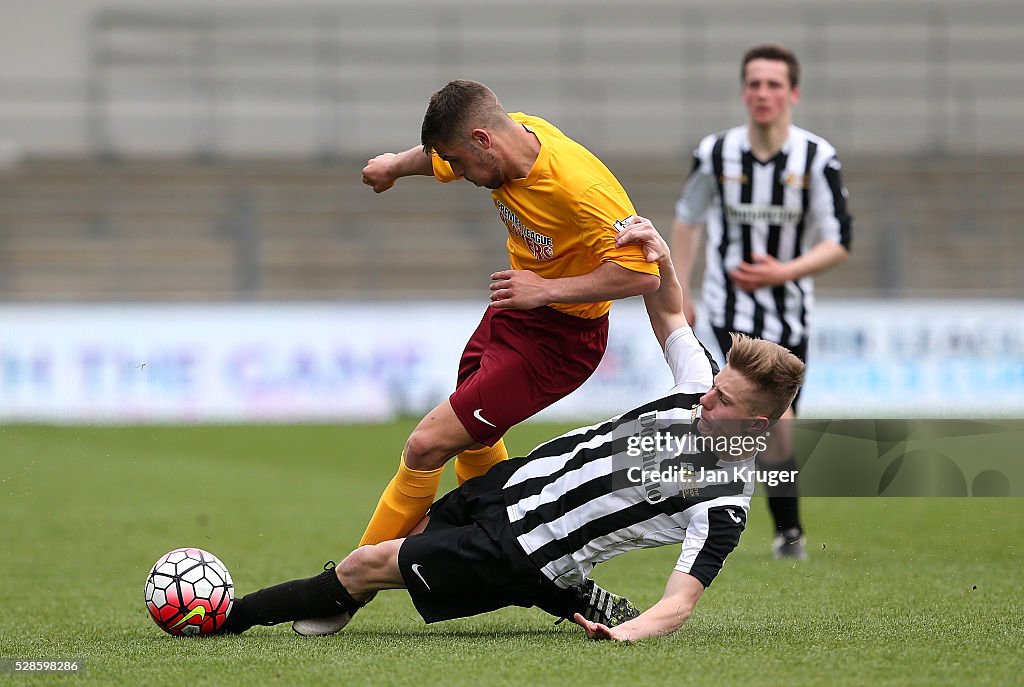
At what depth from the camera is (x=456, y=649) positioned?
367 centimetres

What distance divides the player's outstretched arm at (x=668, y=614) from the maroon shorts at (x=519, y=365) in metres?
0.87

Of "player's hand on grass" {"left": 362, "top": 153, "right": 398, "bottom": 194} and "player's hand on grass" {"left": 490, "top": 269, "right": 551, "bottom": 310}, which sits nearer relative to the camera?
"player's hand on grass" {"left": 490, "top": 269, "right": 551, "bottom": 310}

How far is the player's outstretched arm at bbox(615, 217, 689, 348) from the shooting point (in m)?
3.98

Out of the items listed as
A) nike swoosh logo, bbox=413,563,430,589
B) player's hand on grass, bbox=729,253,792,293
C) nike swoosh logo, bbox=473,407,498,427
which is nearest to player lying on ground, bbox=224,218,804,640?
nike swoosh logo, bbox=413,563,430,589

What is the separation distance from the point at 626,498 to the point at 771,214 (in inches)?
96.2

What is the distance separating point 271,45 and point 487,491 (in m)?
15.9

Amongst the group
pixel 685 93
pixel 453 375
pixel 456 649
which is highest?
pixel 685 93

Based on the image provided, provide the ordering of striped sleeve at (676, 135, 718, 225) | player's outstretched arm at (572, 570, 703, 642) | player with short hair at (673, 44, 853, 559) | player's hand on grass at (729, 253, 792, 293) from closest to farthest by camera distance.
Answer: player's outstretched arm at (572, 570, 703, 642)
player's hand on grass at (729, 253, 792, 293)
player with short hair at (673, 44, 853, 559)
striped sleeve at (676, 135, 718, 225)

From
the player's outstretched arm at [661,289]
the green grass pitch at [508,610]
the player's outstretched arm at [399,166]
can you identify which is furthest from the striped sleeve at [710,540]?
the player's outstretched arm at [399,166]

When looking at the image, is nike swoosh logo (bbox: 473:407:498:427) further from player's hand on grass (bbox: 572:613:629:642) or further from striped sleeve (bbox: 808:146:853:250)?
striped sleeve (bbox: 808:146:853:250)

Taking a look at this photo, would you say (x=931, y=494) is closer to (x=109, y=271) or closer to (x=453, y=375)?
(x=453, y=375)

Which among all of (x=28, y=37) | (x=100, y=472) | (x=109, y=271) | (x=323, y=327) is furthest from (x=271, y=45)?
(x=100, y=472)

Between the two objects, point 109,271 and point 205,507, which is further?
point 109,271

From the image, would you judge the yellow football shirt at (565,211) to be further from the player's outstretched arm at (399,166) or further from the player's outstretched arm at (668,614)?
the player's outstretched arm at (668,614)
